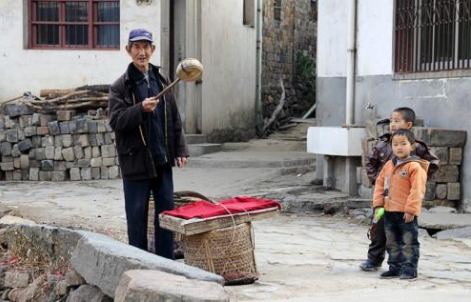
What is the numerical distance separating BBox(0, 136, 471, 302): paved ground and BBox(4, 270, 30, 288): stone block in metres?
1.16

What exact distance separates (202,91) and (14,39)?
3799mm

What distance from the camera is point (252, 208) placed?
637 centimetres

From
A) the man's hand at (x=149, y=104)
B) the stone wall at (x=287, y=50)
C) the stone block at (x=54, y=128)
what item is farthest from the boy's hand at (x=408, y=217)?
the stone wall at (x=287, y=50)

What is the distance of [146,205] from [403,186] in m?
1.97

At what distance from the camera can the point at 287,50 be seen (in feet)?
72.9

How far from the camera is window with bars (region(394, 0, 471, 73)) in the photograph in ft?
32.9

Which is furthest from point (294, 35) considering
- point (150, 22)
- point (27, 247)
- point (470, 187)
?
point (27, 247)

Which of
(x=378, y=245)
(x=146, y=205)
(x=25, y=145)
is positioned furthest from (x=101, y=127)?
(x=378, y=245)

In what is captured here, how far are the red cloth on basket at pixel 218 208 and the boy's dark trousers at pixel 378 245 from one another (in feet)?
3.19

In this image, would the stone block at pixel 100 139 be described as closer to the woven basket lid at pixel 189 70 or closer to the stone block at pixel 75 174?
the stone block at pixel 75 174

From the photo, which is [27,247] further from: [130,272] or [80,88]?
[80,88]

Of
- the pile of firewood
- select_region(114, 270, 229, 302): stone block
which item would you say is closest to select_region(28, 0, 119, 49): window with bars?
the pile of firewood

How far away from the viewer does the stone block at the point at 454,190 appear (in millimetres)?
10016

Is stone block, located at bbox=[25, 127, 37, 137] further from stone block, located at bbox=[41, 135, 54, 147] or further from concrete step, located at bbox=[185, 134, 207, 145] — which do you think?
concrete step, located at bbox=[185, 134, 207, 145]
